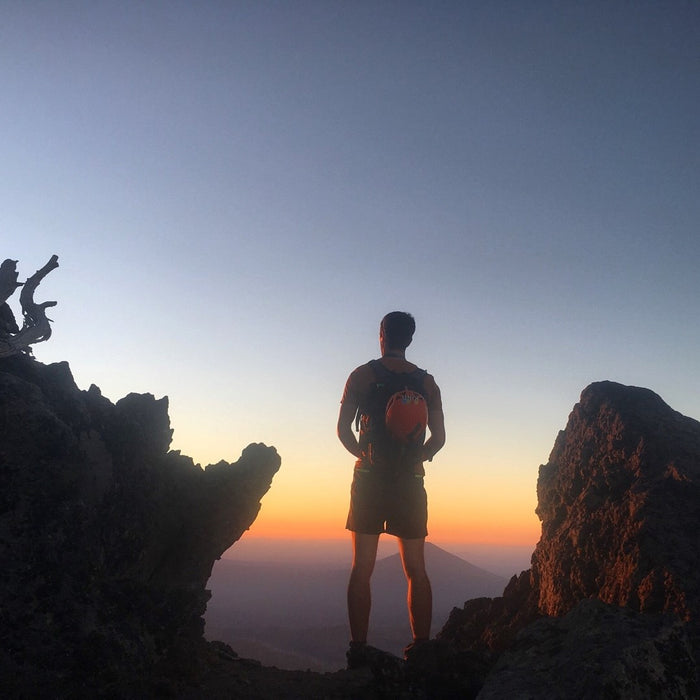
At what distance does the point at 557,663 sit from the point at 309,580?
206 meters

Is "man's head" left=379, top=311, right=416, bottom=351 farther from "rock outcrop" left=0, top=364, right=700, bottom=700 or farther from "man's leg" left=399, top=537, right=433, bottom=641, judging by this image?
"man's leg" left=399, top=537, right=433, bottom=641

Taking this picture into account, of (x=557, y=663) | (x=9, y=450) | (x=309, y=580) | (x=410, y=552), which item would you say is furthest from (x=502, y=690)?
(x=309, y=580)

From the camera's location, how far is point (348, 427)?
632 centimetres

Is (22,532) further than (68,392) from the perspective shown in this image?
No

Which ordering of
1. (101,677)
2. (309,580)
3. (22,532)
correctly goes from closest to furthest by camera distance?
1. (101,677)
2. (22,532)
3. (309,580)

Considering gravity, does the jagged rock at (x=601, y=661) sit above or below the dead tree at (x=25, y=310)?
below

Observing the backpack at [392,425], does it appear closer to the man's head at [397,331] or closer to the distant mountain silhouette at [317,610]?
the man's head at [397,331]

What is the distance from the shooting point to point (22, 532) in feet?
14.3

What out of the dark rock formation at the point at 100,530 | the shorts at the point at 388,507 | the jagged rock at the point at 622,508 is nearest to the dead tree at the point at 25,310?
the dark rock formation at the point at 100,530

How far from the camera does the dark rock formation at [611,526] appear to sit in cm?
489

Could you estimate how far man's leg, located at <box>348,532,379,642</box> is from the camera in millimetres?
5656

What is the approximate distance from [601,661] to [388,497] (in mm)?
2848

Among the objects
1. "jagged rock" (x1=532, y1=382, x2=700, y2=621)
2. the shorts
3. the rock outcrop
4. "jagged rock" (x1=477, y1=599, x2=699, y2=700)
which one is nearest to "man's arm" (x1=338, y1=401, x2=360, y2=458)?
the shorts

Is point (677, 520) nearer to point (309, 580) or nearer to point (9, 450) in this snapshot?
point (9, 450)
